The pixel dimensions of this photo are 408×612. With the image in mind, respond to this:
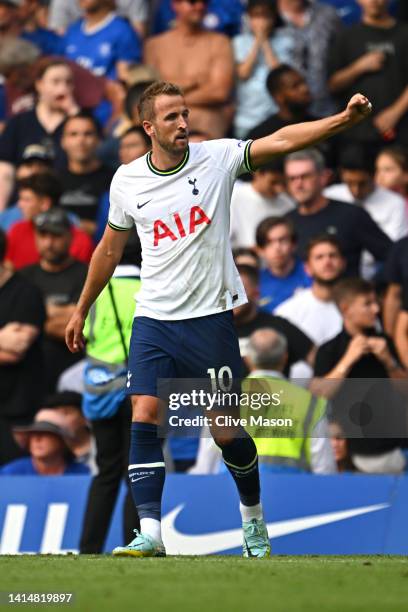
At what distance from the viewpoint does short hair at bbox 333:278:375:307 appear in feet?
37.8

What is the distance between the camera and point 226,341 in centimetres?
820

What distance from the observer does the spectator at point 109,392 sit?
32.2ft

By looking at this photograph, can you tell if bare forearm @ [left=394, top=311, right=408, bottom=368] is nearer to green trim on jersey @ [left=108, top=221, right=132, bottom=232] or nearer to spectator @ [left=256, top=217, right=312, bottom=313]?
spectator @ [left=256, top=217, right=312, bottom=313]

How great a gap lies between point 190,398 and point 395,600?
277cm

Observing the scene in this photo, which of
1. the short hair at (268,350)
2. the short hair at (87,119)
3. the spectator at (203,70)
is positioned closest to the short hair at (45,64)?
the short hair at (87,119)

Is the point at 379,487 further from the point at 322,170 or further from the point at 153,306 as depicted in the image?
the point at 322,170

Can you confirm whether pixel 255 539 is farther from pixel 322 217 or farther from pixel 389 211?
pixel 389 211

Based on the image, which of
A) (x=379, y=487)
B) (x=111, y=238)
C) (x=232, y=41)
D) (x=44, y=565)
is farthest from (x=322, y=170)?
(x=44, y=565)

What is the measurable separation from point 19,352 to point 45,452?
33.6 inches

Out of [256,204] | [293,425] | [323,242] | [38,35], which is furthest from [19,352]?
[38,35]

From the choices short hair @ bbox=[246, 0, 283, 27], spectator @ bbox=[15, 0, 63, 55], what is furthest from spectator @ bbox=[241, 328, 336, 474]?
spectator @ bbox=[15, 0, 63, 55]

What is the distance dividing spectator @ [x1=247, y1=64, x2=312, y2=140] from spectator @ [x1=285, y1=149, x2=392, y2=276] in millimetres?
1089

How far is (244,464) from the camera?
8.21 metres

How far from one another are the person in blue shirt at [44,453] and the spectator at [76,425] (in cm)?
5
